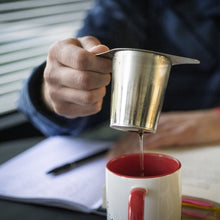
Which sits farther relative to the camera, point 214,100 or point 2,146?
point 214,100

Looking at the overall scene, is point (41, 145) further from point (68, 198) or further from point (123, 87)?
point (123, 87)

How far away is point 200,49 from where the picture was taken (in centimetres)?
110

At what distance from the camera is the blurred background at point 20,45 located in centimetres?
97

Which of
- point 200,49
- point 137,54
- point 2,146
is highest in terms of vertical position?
point 137,54

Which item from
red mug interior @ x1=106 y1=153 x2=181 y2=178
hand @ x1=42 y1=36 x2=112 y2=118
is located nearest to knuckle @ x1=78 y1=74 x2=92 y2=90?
hand @ x1=42 y1=36 x2=112 y2=118

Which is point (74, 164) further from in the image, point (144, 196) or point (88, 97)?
point (144, 196)

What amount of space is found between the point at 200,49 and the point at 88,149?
57 cm

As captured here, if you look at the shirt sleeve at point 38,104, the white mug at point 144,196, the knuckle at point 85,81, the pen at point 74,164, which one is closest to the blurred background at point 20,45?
the shirt sleeve at point 38,104

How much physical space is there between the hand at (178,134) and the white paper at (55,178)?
2.3 inches

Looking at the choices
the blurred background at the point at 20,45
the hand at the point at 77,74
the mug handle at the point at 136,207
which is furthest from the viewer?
the blurred background at the point at 20,45

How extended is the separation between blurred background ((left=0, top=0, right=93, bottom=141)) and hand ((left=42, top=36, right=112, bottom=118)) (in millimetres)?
402

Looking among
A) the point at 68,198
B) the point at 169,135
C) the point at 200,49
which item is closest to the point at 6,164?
the point at 68,198

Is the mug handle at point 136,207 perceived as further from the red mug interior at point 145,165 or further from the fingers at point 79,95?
the fingers at point 79,95

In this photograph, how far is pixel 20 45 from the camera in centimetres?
104
